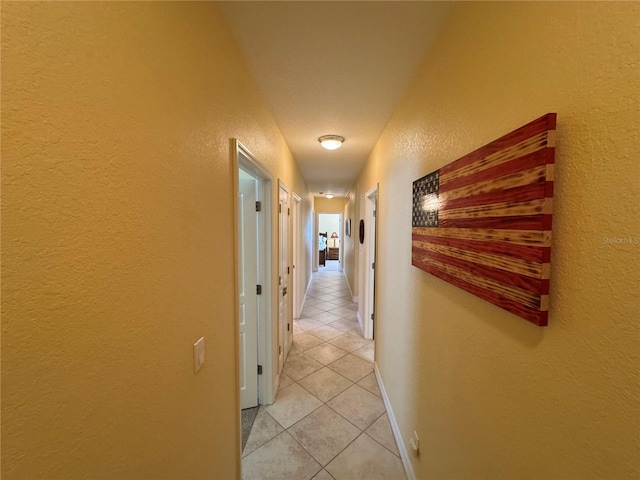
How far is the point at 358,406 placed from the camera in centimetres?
222

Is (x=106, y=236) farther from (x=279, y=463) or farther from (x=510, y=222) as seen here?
(x=279, y=463)

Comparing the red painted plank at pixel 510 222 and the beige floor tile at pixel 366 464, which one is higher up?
the red painted plank at pixel 510 222

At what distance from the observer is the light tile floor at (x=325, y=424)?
165 centimetres

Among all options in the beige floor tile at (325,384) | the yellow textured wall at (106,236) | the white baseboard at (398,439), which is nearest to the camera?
the yellow textured wall at (106,236)

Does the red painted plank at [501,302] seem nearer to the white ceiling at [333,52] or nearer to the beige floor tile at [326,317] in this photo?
the white ceiling at [333,52]

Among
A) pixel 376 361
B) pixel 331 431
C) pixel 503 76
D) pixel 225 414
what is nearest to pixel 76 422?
pixel 225 414

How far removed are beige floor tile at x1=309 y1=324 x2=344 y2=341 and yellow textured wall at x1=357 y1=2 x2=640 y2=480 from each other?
2.50 metres

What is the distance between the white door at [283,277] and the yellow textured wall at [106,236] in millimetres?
1568

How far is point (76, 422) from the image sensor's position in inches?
19.4

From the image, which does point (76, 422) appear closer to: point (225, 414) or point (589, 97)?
point (225, 414)

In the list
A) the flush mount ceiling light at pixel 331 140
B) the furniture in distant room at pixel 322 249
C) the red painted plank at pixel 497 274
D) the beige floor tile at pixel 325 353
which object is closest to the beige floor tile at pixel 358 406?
the beige floor tile at pixel 325 353

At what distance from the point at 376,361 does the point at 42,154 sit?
2.91 m

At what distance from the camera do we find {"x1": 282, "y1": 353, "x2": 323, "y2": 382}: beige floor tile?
2.66m

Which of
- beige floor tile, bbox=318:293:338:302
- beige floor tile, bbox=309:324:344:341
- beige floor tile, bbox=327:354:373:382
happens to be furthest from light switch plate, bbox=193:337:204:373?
beige floor tile, bbox=318:293:338:302
